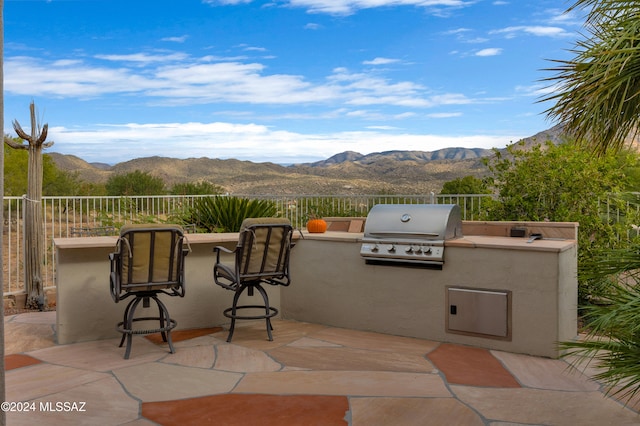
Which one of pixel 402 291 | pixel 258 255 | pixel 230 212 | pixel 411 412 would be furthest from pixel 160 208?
pixel 411 412

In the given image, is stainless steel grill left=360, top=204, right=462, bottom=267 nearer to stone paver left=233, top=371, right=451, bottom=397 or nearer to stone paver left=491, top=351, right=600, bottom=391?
stone paver left=491, top=351, right=600, bottom=391

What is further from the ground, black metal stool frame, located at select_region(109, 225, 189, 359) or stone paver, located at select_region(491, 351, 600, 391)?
black metal stool frame, located at select_region(109, 225, 189, 359)

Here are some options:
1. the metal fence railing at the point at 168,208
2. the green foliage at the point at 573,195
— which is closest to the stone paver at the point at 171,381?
the metal fence railing at the point at 168,208

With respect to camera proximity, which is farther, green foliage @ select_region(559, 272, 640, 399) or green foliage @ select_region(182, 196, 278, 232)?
green foliage @ select_region(182, 196, 278, 232)

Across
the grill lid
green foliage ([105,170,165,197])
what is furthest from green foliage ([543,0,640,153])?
green foliage ([105,170,165,197])

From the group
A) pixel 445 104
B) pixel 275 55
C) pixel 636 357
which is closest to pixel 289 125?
pixel 275 55

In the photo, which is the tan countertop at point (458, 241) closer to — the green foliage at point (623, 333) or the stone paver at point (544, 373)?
the stone paver at point (544, 373)

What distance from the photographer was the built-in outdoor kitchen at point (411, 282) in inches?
171

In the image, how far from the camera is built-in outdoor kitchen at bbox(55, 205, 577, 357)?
4.35 m

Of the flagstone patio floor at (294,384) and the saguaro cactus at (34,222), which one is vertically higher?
the saguaro cactus at (34,222)

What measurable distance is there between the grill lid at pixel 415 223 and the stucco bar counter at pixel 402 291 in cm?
15

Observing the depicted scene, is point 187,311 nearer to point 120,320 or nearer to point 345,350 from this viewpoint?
point 120,320

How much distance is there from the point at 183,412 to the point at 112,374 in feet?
3.14

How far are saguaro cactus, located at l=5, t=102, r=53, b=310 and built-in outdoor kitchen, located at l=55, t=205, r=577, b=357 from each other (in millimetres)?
2125
